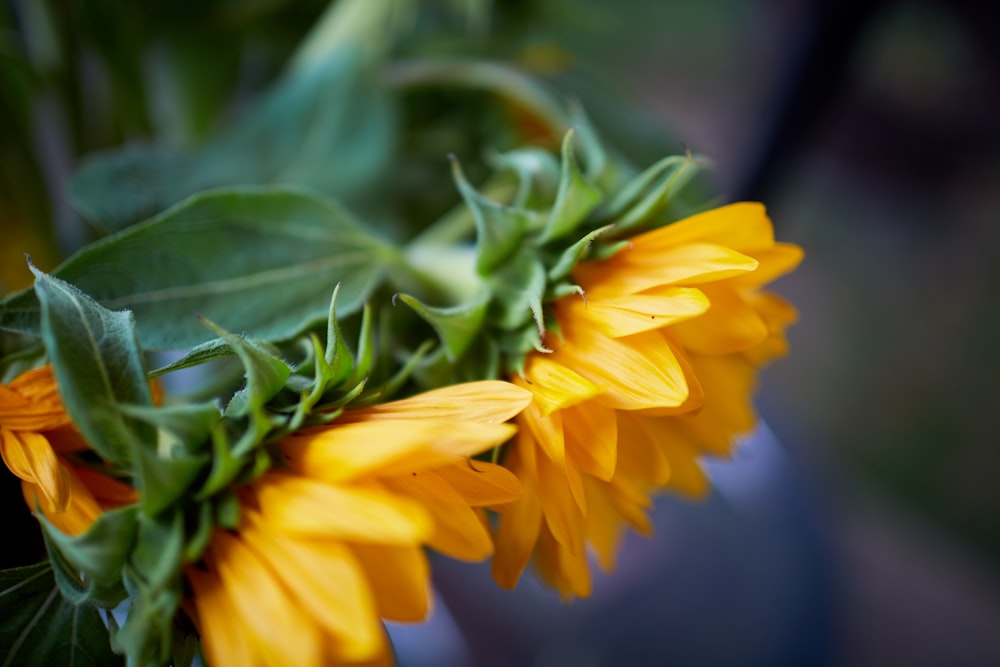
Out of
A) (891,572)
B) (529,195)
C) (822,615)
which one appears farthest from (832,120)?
(529,195)

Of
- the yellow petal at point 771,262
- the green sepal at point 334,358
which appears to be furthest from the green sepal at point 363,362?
the yellow petal at point 771,262

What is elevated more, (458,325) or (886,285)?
(458,325)

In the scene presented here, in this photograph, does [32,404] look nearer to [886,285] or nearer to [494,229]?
[494,229]

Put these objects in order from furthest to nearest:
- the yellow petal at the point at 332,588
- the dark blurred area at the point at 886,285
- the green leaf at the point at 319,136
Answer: the dark blurred area at the point at 886,285 < the green leaf at the point at 319,136 < the yellow petal at the point at 332,588

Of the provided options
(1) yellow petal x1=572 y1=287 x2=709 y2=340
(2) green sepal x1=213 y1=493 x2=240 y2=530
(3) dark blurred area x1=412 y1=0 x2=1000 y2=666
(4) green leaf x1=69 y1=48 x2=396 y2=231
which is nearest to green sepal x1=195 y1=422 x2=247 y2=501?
(2) green sepal x1=213 y1=493 x2=240 y2=530

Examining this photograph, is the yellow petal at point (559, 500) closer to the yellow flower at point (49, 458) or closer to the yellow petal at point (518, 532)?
the yellow petal at point (518, 532)

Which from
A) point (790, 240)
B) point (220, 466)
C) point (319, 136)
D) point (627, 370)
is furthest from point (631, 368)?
point (790, 240)
